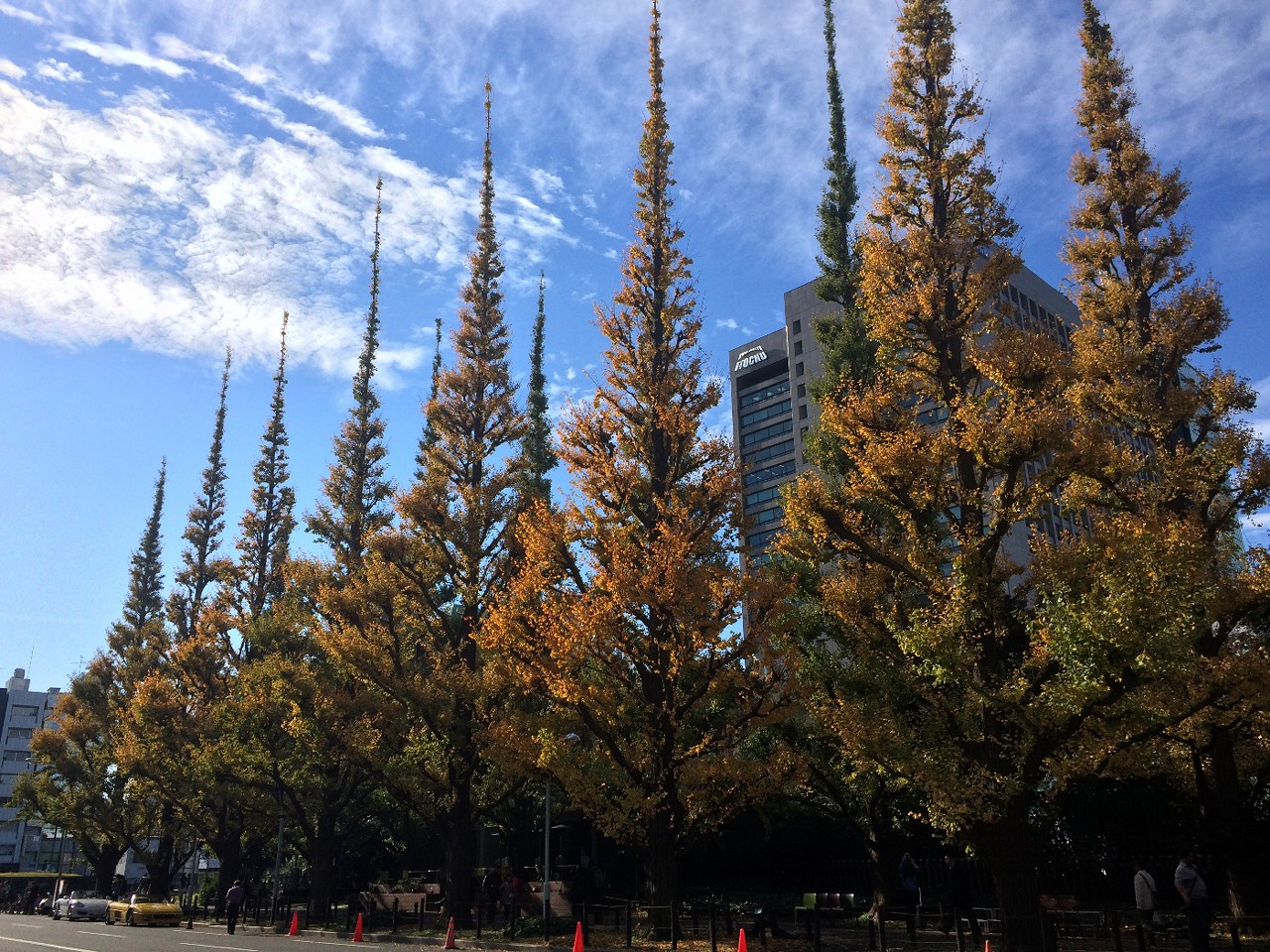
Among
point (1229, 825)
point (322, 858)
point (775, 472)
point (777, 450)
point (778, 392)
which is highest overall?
point (778, 392)

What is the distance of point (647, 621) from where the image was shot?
1597cm

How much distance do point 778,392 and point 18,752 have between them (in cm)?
8151

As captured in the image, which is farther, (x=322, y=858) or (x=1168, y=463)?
(x=322, y=858)

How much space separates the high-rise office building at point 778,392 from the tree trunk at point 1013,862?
5310 centimetres

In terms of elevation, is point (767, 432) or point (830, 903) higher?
point (767, 432)

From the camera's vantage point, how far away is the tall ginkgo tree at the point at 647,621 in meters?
15.4

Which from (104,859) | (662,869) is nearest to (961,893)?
(662,869)

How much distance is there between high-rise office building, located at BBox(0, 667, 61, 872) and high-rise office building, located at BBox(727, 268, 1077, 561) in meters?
67.5

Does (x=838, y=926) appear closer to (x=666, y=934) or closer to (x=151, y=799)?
(x=666, y=934)

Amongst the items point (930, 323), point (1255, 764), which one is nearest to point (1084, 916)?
point (1255, 764)

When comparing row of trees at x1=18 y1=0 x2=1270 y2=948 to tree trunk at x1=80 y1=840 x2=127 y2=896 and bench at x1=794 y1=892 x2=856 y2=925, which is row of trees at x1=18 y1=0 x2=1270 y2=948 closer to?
bench at x1=794 y1=892 x2=856 y2=925

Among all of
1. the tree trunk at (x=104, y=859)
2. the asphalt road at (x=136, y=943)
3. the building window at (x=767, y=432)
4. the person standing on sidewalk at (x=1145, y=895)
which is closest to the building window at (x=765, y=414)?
the building window at (x=767, y=432)

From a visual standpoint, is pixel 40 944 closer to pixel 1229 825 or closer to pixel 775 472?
pixel 1229 825

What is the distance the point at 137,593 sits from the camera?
45.2 m
